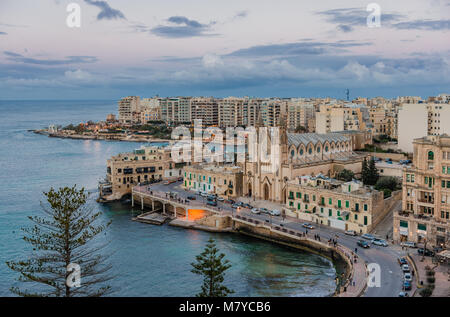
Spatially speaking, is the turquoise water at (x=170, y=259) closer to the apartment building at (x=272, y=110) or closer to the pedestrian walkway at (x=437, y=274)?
the pedestrian walkway at (x=437, y=274)

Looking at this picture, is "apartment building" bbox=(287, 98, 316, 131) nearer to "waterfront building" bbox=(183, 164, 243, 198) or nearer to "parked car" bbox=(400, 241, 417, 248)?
"waterfront building" bbox=(183, 164, 243, 198)

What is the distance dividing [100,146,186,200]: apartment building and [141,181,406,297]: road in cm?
930

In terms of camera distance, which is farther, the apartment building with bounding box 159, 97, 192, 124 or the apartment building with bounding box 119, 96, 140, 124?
the apartment building with bounding box 119, 96, 140, 124

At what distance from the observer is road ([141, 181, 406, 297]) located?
2238 cm

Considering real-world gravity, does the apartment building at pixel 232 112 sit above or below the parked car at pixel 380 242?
above

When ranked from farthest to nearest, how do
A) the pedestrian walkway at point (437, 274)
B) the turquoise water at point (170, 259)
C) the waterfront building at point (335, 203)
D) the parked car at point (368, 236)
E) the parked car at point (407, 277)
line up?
1. the waterfront building at point (335, 203)
2. the parked car at point (368, 236)
3. the turquoise water at point (170, 259)
4. the parked car at point (407, 277)
5. the pedestrian walkway at point (437, 274)

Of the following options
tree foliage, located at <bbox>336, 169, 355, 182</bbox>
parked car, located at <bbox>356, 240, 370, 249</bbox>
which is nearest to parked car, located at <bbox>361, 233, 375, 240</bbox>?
parked car, located at <bbox>356, 240, 370, 249</bbox>

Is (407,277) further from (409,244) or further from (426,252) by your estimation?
(409,244)

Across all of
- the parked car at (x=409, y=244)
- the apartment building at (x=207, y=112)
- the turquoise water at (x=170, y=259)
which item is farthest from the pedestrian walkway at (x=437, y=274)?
the apartment building at (x=207, y=112)

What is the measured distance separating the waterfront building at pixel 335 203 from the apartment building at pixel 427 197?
250 centimetres

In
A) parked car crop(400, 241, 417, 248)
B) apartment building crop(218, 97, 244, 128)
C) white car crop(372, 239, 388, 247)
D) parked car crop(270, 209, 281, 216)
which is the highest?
apartment building crop(218, 97, 244, 128)

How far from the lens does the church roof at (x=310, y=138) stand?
4425 cm
